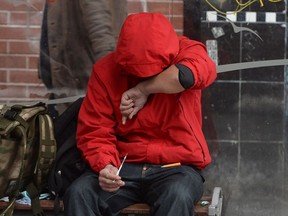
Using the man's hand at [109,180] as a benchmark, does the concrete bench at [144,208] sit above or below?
below

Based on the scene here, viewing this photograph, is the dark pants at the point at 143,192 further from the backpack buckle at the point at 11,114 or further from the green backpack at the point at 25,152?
the backpack buckle at the point at 11,114

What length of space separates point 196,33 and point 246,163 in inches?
37.1

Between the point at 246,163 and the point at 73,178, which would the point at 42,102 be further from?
the point at 246,163

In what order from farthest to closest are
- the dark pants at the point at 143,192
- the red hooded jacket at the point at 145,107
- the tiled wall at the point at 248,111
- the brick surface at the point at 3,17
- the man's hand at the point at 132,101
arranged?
the brick surface at the point at 3,17 → the tiled wall at the point at 248,111 → the man's hand at the point at 132,101 → the red hooded jacket at the point at 145,107 → the dark pants at the point at 143,192

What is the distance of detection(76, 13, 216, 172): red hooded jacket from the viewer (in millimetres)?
4035

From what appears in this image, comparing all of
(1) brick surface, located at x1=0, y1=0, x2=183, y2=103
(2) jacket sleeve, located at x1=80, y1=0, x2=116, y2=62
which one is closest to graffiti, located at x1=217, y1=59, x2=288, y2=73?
(1) brick surface, located at x1=0, y1=0, x2=183, y2=103

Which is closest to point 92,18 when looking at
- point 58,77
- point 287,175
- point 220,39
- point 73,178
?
point 58,77

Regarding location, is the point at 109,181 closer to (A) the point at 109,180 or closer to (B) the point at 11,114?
(A) the point at 109,180

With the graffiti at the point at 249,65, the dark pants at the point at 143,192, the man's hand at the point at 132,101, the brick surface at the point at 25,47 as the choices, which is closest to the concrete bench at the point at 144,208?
the dark pants at the point at 143,192

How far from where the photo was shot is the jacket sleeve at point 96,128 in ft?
13.6

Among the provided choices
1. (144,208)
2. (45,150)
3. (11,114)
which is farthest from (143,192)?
(11,114)

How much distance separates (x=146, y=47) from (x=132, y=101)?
1.10 feet

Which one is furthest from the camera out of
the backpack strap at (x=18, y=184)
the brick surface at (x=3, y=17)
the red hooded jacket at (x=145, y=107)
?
the brick surface at (x=3, y=17)

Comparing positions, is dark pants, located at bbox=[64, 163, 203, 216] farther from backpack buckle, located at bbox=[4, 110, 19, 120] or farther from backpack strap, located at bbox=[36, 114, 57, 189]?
backpack buckle, located at bbox=[4, 110, 19, 120]
